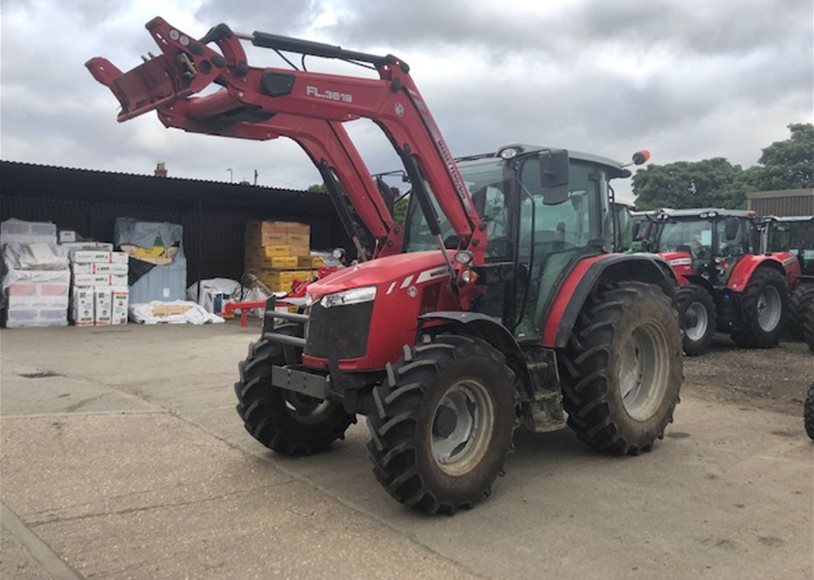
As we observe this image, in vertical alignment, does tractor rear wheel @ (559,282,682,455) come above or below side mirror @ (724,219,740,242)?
below

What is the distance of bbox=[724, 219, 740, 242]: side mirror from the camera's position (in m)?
11.2

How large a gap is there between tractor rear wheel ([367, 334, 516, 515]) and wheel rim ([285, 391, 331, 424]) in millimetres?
1327

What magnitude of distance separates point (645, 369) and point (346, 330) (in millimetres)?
2839

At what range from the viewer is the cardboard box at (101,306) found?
14617 millimetres

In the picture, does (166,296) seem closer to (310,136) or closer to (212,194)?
(212,194)

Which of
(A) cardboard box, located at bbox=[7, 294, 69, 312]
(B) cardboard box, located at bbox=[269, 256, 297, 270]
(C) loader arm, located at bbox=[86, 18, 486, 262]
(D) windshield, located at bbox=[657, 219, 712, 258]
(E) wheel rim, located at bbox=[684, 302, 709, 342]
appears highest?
(C) loader arm, located at bbox=[86, 18, 486, 262]

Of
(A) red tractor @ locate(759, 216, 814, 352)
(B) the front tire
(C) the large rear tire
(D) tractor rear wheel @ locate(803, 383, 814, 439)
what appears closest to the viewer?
(D) tractor rear wheel @ locate(803, 383, 814, 439)

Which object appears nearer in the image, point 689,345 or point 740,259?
point 689,345

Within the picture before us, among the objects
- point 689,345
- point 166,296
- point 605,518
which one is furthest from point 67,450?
point 166,296

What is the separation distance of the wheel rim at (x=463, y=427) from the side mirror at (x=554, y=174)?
56.7 inches

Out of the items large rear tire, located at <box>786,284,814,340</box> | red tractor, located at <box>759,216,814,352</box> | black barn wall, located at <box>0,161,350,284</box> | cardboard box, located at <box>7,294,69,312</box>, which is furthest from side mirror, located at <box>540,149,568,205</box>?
black barn wall, located at <box>0,161,350,284</box>

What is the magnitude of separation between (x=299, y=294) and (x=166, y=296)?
38.7 feet

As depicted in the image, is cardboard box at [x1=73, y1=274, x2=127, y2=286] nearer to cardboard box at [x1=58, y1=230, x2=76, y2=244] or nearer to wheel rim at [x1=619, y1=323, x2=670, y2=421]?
cardboard box at [x1=58, y1=230, x2=76, y2=244]

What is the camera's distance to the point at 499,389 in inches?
166
